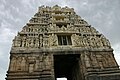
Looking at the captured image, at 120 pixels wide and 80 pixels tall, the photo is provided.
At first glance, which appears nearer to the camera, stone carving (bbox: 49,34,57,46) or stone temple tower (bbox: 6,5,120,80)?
stone temple tower (bbox: 6,5,120,80)

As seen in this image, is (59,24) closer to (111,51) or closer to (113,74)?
(111,51)

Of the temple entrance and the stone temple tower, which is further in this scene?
the temple entrance

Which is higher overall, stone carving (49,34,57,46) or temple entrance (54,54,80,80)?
stone carving (49,34,57,46)

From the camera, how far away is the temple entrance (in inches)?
642

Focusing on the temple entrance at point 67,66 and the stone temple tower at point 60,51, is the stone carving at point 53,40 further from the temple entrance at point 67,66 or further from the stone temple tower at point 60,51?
the temple entrance at point 67,66

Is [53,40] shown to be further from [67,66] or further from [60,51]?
[67,66]

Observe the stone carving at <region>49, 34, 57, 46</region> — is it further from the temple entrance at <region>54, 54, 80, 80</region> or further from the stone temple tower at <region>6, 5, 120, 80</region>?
Result: the temple entrance at <region>54, 54, 80, 80</region>

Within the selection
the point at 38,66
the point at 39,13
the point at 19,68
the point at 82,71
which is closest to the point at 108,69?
the point at 82,71

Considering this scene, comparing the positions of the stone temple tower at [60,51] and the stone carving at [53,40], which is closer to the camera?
the stone temple tower at [60,51]

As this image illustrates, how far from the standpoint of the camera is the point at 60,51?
616 inches

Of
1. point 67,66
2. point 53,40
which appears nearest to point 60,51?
point 53,40

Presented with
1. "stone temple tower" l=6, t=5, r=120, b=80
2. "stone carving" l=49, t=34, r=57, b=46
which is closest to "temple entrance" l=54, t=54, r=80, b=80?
"stone temple tower" l=6, t=5, r=120, b=80

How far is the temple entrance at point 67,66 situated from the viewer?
16.3 metres

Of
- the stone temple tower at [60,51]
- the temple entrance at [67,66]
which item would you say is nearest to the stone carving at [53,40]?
the stone temple tower at [60,51]
